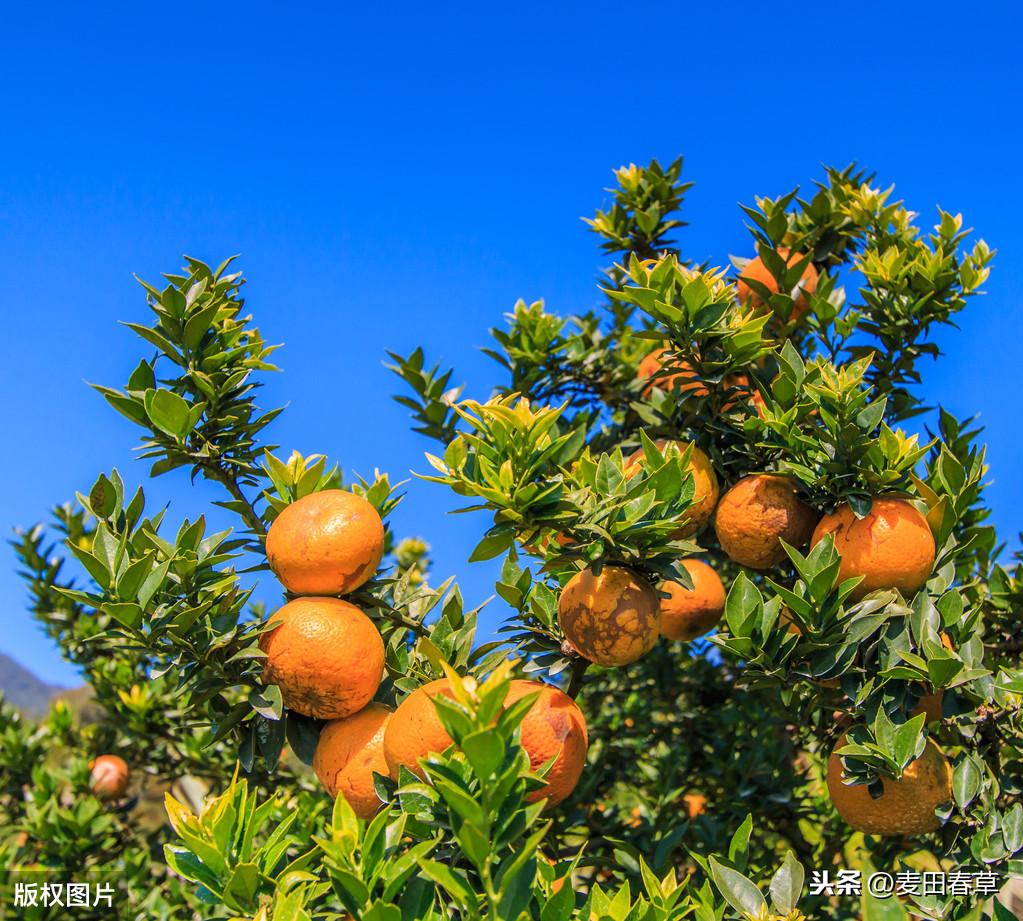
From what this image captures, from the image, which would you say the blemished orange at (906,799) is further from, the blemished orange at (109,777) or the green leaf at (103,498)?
the blemished orange at (109,777)

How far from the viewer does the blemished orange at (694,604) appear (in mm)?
2162

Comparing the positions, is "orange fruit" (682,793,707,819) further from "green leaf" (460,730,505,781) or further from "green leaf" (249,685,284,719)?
"green leaf" (460,730,505,781)

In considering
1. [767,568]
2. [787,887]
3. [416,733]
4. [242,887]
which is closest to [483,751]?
[416,733]

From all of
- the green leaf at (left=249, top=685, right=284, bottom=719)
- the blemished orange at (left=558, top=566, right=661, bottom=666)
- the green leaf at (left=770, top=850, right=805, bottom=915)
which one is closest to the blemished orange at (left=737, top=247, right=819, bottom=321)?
the blemished orange at (left=558, top=566, right=661, bottom=666)

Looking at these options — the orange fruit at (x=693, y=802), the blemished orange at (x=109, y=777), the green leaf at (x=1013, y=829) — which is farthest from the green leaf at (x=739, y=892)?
the blemished orange at (x=109, y=777)

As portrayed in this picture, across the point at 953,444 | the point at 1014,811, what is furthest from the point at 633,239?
the point at 1014,811

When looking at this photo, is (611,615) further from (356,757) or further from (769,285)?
(769,285)

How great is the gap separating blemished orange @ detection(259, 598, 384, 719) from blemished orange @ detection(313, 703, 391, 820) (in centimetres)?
4

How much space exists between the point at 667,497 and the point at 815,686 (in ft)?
2.27

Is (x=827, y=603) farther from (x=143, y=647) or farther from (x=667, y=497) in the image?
(x=143, y=647)

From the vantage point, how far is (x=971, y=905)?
1.92 m

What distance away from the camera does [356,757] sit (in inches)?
70.3

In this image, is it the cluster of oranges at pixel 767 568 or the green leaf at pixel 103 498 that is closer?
the cluster of oranges at pixel 767 568

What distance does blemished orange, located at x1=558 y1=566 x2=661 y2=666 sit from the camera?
1742 millimetres
